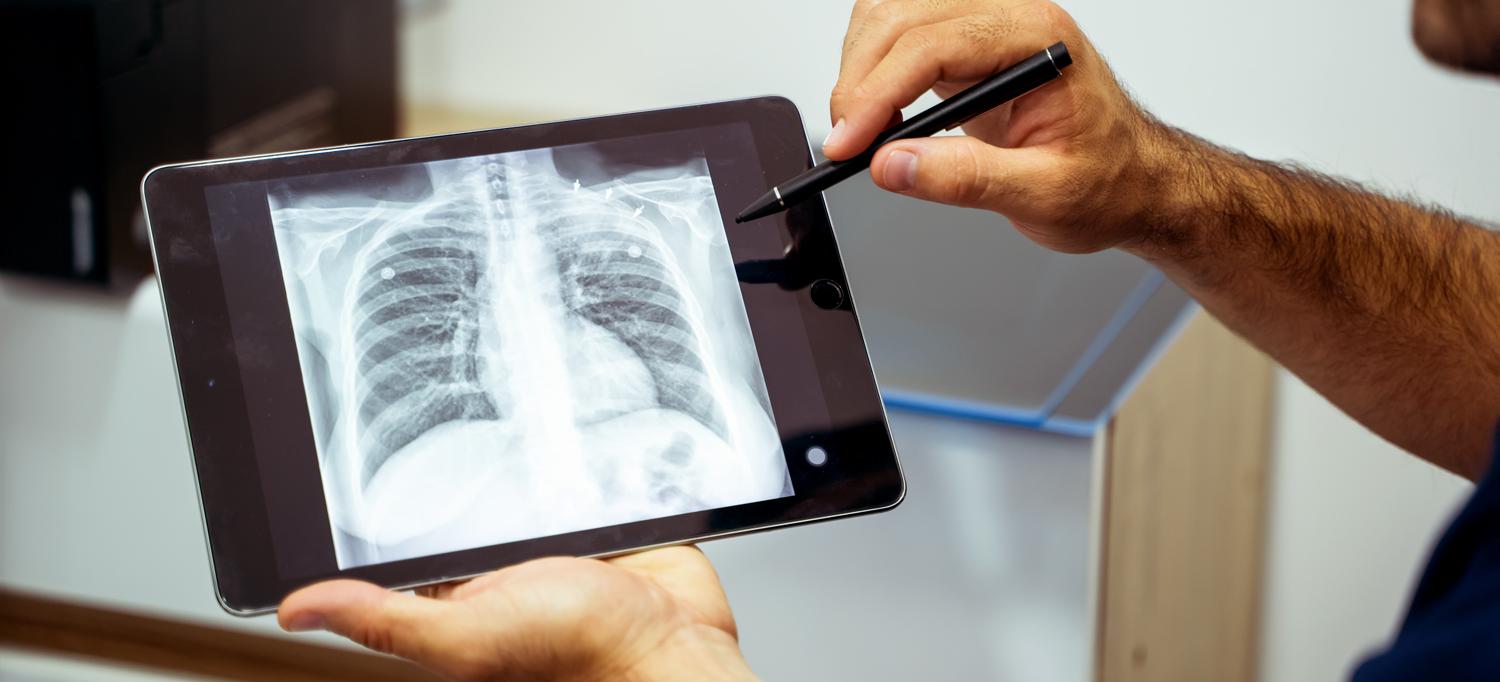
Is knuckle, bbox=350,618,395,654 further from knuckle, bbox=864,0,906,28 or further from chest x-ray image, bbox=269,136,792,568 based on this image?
knuckle, bbox=864,0,906,28

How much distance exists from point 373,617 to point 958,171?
0.33m

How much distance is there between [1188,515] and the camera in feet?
2.88

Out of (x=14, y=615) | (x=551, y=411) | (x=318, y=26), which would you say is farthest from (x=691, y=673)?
(x=14, y=615)

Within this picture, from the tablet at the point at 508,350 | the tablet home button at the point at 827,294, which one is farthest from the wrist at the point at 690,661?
the tablet home button at the point at 827,294

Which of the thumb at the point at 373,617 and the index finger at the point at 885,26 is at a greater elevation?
the index finger at the point at 885,26

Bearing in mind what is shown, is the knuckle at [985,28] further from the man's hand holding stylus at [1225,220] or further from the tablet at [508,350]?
the tablet at [508,350]

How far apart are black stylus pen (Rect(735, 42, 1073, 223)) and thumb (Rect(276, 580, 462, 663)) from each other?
0.24m

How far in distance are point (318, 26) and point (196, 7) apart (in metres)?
0.15

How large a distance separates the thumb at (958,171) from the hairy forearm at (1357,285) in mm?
113

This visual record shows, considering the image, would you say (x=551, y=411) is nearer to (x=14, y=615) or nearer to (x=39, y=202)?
(x=39, y=202)

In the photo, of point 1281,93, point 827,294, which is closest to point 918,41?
point 827,294

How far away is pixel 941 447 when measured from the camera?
739 mm

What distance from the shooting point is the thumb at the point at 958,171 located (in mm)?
577

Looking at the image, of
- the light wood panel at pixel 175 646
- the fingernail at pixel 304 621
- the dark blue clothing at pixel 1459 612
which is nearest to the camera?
the dark blue clothing at pixel 1459 612
